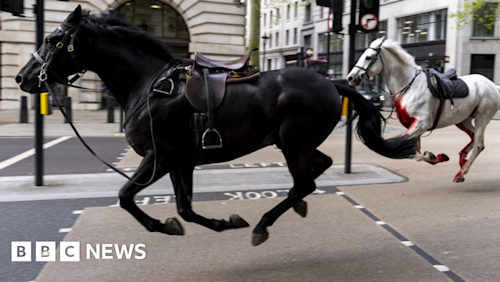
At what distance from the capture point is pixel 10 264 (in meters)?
3.75

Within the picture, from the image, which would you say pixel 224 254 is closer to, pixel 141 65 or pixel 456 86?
pixel 141 65

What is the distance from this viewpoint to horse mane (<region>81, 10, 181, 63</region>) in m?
3.83

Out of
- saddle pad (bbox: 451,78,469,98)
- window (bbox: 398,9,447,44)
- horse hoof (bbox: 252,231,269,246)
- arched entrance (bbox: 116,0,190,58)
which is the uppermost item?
window (bbox: 398,9,447,44)

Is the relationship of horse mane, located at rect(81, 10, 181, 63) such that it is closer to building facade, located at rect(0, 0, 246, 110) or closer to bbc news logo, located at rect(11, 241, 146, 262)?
bbc news logo, located at rect(11, 241, 146, 262)

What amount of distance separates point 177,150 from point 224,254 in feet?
3.56

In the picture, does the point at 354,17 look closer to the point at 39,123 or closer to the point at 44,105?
the point at 44,105

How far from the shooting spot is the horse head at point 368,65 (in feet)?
22.7

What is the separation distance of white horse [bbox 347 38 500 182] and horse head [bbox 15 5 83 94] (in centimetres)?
458

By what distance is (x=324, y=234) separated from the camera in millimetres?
4535

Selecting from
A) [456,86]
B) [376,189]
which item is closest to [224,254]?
[376,189]

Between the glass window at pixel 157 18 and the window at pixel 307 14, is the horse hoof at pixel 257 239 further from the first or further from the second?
the window at pixel 307 14

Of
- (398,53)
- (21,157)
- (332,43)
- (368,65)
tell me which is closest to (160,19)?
(21,157)

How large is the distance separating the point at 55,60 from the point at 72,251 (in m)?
1.75

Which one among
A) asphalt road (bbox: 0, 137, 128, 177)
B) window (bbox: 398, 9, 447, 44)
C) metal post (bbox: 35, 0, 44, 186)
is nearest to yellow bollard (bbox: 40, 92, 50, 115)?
metal post (bbox: 35, 0, 44, 186)
